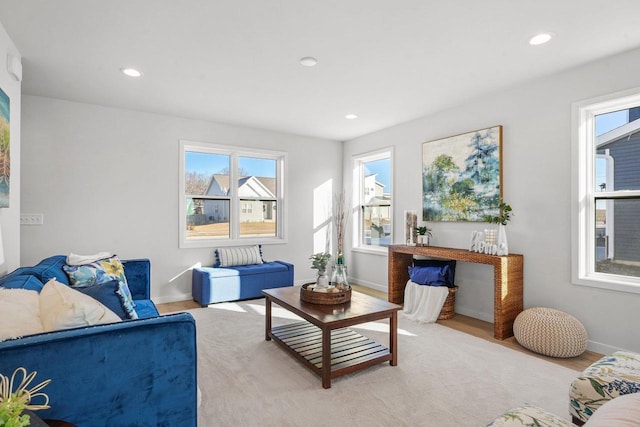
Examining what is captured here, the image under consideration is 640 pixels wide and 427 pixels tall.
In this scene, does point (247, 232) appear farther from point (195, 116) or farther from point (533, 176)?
point (533, 176)

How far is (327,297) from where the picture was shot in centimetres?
279

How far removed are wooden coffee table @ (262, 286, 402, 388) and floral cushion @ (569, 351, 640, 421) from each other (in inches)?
47.5

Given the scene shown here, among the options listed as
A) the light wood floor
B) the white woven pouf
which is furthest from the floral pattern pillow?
the white woven pouf

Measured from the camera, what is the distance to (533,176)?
3441 millimetres

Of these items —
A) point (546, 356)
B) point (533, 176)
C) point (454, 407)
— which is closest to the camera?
point (454, 407)

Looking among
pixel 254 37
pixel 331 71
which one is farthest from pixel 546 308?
pixel 254 37

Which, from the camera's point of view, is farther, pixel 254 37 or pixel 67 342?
pixel 254 37

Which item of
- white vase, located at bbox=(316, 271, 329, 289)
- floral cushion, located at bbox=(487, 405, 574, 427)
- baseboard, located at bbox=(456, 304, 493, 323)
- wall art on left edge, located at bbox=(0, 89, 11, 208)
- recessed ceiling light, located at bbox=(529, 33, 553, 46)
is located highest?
recessed ceiling light, located at bbox=(529, 33, 553, 46)

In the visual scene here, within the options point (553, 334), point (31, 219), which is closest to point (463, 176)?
point (553, 334)

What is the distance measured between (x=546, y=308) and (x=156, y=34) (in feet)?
13.2

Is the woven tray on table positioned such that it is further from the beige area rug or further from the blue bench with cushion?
the blue bench with cushion

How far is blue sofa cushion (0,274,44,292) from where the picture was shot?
1.79m

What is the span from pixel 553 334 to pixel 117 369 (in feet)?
Answer: 10.4

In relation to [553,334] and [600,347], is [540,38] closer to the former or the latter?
[553,334]
